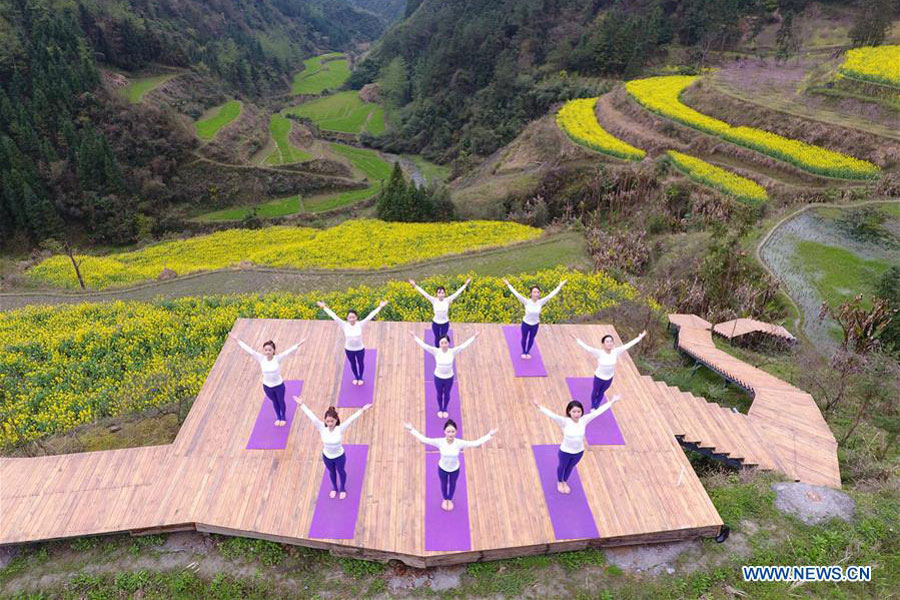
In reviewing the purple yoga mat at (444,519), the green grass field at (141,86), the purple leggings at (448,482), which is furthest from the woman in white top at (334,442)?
the green grass field at (141,86)

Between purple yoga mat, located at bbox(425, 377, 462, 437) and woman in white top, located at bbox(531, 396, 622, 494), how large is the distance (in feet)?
6.74

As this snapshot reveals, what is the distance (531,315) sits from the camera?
10.5 meters

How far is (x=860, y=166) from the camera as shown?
22.9m

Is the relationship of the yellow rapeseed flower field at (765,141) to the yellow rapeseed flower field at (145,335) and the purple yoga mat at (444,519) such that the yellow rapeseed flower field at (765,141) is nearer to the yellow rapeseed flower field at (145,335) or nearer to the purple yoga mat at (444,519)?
the yellow rapeseed flower field at (145,335)

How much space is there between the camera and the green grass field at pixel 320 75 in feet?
305

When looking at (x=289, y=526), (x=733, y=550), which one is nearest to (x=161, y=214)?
(x=289, y=526)

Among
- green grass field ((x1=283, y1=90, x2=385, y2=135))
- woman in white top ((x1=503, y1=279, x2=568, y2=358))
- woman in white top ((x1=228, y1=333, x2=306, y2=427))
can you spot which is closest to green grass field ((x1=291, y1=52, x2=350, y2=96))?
green grass field ((x1=283, y1=90, x2=385, y2=135))

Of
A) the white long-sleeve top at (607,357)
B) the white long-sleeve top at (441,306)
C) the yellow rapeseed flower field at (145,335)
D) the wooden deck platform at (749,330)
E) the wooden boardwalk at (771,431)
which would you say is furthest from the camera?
the wooden deck platform at (749,330)

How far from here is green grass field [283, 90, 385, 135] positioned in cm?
7850

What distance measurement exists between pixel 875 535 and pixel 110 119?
6166cm

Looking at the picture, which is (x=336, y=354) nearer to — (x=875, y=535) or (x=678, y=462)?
(x=678, y=462)

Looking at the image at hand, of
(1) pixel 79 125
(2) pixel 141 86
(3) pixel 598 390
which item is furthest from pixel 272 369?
(2) pixel 141 86

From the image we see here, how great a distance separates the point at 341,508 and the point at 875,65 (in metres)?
38.3

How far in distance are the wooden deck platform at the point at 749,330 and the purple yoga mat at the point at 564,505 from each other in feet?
27.4
